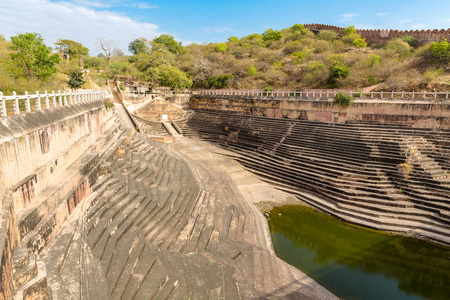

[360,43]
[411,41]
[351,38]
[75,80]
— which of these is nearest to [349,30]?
[351,38]

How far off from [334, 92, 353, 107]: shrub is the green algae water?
8.23 m

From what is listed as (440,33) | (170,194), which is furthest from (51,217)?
(440,33)

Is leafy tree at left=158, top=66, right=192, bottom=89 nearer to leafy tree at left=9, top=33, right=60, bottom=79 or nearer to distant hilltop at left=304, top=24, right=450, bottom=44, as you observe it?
leafy tree at left=9, top=33, right=60, bottom=79

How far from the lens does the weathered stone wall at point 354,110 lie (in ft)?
45.8

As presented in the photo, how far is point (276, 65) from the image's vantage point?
34562 millimetres

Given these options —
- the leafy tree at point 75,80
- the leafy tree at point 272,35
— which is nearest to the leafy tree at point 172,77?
the leafy tree at point 75,80

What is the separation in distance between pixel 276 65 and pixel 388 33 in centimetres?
1655

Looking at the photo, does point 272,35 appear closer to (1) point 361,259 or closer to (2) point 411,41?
(2) point 411,41

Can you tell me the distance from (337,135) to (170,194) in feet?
35.9

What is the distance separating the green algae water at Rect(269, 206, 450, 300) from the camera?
780 cm

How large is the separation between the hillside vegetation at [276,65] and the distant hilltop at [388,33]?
1093mm

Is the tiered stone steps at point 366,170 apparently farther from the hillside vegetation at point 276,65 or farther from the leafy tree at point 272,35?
the leafy tree at point 272,35

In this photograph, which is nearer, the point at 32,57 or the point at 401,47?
the point at 32,57

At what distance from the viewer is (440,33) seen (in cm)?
2955
